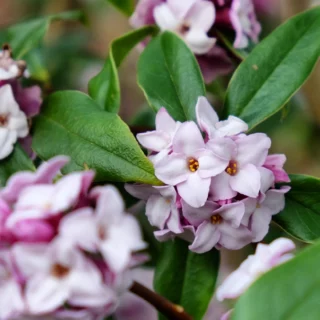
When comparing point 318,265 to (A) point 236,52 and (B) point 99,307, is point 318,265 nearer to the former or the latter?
(B) point 99,307

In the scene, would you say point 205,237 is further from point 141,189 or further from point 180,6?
point 180,6

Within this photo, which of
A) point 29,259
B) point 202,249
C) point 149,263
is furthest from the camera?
point 149,263

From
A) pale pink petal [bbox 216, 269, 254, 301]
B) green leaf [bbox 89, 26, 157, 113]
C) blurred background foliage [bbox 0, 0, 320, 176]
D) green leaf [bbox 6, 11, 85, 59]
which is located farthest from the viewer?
blurred background foliage [bbox 0, 0, 320, 176]

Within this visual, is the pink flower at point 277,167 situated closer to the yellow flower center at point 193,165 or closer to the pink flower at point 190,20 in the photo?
the yellow flower center at point 193,165

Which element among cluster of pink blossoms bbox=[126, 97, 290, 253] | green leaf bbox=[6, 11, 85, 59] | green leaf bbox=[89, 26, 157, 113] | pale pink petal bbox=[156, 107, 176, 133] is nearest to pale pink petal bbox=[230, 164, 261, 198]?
cluster of pink blossoms bbox=[126, 97, 290, 253]

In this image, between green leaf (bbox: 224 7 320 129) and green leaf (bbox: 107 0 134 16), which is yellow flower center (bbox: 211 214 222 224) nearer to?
green leaf (bbox: 224 7 320 129)

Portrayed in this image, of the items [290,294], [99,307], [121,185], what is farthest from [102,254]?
[121,185]

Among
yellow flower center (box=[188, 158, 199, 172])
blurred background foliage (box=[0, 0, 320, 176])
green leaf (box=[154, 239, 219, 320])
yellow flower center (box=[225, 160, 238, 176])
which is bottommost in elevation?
blurred background foliage (box=[0, 0, 320, 176])
